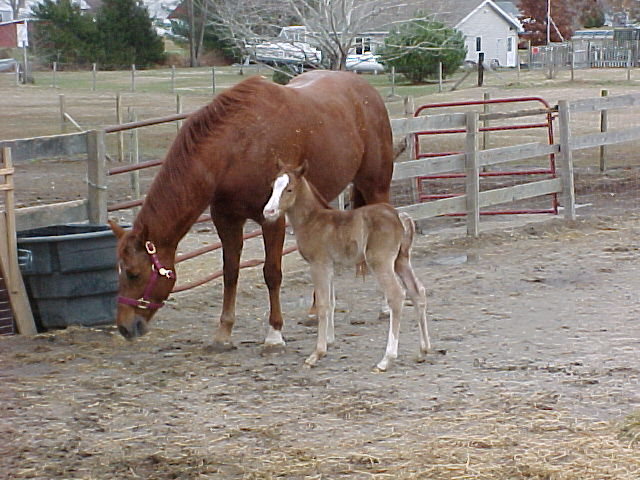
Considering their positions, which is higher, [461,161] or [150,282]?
[461,161]

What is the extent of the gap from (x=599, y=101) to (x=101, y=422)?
29.7 feet

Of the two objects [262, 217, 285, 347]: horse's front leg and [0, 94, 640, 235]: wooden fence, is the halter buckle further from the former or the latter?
[0, 94, 640, 235]: wooden fence

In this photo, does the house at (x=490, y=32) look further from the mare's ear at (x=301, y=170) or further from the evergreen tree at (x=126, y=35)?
the mare's ear at (x=301, y=170)

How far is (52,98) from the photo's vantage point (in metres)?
33.7

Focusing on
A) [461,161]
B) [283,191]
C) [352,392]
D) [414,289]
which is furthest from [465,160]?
[352,392]

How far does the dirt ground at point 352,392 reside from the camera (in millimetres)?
4219

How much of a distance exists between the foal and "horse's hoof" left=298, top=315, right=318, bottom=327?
1008 millimetres

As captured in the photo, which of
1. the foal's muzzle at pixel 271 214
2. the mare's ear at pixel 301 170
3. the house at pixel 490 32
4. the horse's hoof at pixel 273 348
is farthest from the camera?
the house at pixel 490 32

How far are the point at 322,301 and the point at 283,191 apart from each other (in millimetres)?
696

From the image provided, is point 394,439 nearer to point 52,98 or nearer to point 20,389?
point 20,389

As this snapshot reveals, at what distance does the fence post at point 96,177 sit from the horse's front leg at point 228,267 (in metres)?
1.09

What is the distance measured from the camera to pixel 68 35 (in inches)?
1960

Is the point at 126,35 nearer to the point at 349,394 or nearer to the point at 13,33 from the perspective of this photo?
the point at 13,33

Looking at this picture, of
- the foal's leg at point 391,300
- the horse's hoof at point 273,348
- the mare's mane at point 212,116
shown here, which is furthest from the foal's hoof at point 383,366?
the mare's mane at point 212,116
